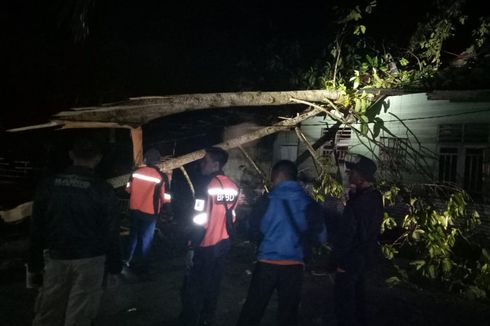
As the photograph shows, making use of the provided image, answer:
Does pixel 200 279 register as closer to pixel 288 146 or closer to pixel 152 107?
pixel 152 107

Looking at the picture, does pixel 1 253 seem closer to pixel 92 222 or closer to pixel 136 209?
pixel 136 209

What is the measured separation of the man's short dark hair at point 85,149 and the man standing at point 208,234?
3.87 ft

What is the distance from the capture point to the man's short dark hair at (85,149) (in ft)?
10.3

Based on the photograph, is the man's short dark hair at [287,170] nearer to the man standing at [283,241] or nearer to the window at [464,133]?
the man standing at [283,241]

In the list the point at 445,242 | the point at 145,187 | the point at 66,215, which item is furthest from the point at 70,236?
the point at 445,242

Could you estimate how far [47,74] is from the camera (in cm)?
1048

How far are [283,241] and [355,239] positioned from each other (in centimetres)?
95

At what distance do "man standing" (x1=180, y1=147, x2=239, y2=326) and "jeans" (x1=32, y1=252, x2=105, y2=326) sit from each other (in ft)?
3.50

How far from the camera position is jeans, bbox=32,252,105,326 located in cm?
312

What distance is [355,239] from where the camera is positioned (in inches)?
157

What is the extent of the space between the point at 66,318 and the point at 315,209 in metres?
2.36

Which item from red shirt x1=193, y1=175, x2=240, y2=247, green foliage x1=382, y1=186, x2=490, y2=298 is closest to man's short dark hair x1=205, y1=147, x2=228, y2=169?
red shirt x1=193, y1=175, x2=240, y2=247

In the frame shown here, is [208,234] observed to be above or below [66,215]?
below

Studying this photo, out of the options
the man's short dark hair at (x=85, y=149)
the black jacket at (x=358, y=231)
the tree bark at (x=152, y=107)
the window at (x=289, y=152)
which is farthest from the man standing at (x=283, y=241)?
the window at (x=289, y=152)
